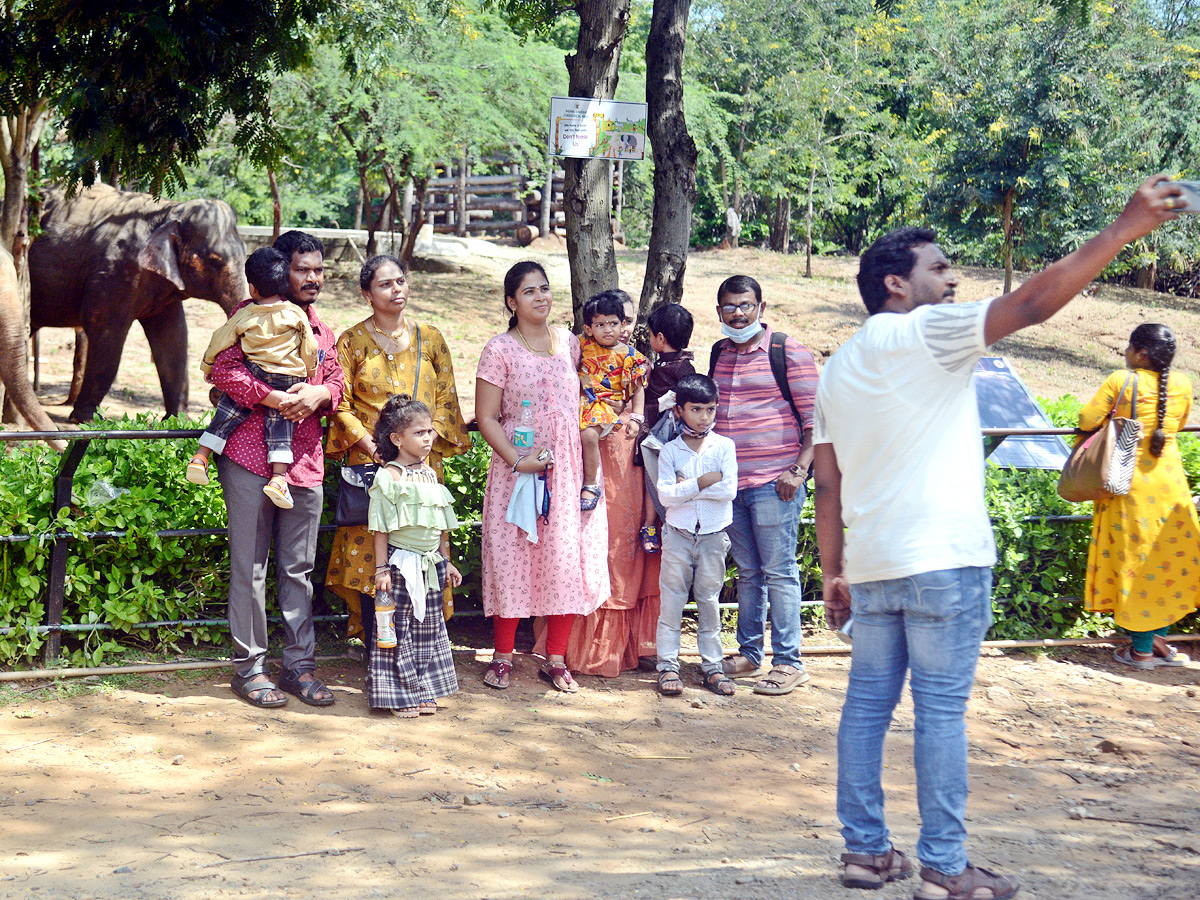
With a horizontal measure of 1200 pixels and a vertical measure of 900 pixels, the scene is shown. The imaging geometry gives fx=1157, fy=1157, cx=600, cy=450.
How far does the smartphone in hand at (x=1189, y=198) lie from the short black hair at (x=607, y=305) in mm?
2719

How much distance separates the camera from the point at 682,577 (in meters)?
5.07

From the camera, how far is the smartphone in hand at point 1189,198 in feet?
8.38

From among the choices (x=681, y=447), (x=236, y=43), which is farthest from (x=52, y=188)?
(x=681, y=447)

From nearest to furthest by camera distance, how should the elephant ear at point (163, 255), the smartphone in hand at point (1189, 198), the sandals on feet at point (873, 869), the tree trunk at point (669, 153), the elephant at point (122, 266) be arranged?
the smartphone in hand at point (1189, 198) < the sandals on feet at point (873, 869) < the tree trunk at point (669, 153) < the elephant ear at point (163, 255) < the elephant at point (122, 266)

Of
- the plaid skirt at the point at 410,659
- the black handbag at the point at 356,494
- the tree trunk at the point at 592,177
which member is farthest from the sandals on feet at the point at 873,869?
the tree trunk at the point at 592,177

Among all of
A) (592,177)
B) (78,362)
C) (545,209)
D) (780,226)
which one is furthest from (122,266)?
(780,226)

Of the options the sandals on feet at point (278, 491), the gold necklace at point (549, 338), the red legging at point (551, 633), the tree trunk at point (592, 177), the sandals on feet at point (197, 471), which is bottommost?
the red legging at point (551, 633)

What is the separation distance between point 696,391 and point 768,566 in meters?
0.88

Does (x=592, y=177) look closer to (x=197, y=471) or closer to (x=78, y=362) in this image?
(x=197, y=471)

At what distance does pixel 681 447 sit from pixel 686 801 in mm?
1561

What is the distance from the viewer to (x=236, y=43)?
5.11m

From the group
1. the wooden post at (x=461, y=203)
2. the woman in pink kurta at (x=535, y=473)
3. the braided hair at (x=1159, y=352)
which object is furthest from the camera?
the wooden post at (x=461, y=203)

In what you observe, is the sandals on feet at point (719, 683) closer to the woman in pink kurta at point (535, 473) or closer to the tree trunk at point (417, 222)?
the woman in pink kurta at point (535, 473)

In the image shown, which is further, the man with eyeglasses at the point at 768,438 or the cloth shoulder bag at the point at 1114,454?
the cloth shoulder bag at the point at 1114,454
